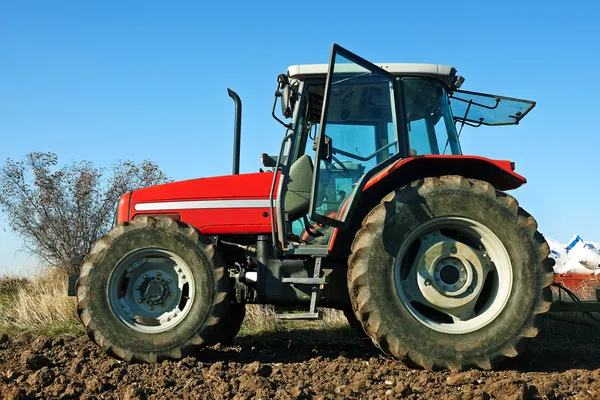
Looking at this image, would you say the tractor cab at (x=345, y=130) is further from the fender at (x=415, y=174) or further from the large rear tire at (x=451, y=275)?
the large rear tire at (x=451, y=275)

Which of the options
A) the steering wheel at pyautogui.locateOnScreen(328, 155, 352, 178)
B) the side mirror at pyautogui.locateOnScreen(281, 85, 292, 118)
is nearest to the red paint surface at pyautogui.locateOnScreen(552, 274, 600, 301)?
the steering wheel at pyautogui.locateOnScreen(328, 155, 352, 178)

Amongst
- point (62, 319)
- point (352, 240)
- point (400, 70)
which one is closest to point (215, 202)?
point (352, 240)

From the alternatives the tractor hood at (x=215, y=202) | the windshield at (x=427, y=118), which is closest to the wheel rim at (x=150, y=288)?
the tractor hood at (x=215, y=202)

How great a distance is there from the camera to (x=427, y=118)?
500cm

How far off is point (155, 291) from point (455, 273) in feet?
7.57

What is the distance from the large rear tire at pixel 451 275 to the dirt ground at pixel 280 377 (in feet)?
0.71

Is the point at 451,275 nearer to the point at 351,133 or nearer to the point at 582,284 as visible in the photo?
the point at 351,133

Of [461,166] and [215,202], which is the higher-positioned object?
[461,166]

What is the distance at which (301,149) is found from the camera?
5.10m

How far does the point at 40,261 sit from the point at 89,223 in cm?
131

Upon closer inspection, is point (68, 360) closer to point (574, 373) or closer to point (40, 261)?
point (574, 373)

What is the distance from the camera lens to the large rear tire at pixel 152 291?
4.64 m

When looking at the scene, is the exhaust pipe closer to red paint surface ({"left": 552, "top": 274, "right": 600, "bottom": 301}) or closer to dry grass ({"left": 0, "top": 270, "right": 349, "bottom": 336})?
dry grass ({"left": 0, "top": 270, "right": 349, "bottom": 336})

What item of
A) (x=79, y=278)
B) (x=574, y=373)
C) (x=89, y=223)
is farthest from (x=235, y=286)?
(x=89, y=223)
